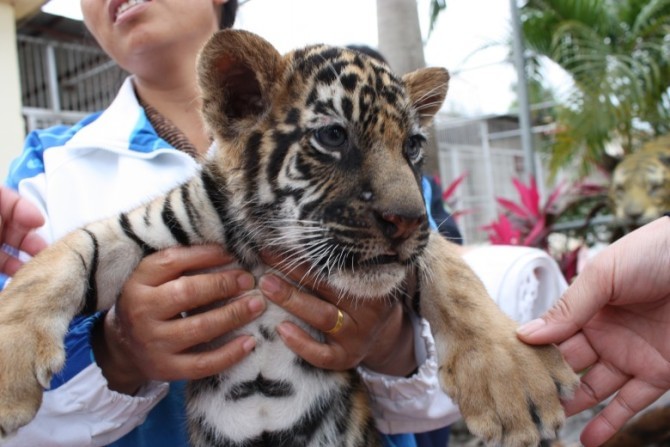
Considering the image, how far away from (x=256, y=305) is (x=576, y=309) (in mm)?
822

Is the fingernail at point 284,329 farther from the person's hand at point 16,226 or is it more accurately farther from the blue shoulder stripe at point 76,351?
the person's hand at point 16,226

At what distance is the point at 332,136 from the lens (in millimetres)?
1736

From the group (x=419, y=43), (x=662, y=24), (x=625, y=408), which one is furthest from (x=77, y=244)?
(x=662, y=24)

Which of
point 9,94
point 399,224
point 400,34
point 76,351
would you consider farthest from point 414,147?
point 9,94

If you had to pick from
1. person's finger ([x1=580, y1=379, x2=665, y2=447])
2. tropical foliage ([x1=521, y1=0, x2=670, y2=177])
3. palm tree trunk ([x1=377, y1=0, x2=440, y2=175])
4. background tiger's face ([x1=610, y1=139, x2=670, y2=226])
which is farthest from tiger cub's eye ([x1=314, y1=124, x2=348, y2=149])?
tropical foliage ([x1=521, y1=0, x2=670, y2=177])

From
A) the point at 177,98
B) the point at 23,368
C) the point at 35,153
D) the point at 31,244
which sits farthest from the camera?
the point at 177,98

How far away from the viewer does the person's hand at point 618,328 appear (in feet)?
5.44

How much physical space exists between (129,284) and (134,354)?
0.22 m

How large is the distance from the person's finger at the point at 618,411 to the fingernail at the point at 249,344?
3.16ft

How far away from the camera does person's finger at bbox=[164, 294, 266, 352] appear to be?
1.69 meters

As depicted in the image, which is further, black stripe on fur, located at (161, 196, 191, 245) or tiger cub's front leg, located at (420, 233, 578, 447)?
black stripe on fur, located at (161, 196, 191, 245)

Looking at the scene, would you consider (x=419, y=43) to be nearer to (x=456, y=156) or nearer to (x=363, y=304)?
(x=363, y=304)

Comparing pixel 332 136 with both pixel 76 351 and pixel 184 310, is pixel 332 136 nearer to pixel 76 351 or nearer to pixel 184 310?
pixel 184 310

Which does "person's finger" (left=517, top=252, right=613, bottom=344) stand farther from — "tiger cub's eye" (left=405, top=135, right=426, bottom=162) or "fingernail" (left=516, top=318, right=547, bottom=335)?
"tiger cub's eye" (left=405, top=135, right=426, bottom=162)
